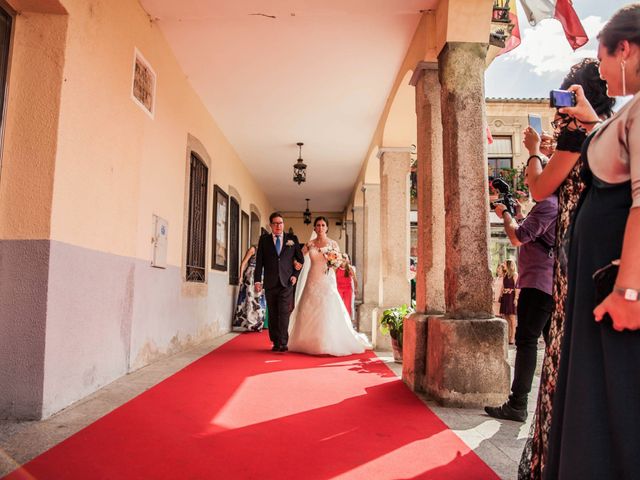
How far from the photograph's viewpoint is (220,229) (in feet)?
31.9

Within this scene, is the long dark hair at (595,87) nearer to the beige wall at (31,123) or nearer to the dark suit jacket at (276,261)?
the beige wall at (31,123)

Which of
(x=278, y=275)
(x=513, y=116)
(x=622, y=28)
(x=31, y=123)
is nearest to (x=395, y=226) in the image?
(x=278, y=275)

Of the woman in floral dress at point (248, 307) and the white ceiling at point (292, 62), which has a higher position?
the white ceiling at point (292, 62)

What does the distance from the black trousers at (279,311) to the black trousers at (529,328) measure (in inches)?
172

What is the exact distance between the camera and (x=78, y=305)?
12.7ft

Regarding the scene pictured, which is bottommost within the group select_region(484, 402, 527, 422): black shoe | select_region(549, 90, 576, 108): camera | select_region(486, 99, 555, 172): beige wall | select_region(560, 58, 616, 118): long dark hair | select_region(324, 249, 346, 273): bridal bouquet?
select_region(484, 402, 527, 422): black shoe

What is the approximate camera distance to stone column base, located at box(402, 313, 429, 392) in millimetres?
4551

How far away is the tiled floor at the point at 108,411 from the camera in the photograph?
8.80 feet

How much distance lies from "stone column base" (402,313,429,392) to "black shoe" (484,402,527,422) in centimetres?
92

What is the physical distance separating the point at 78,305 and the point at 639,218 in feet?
12.2

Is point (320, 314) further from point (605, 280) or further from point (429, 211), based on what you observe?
point (605, 280)

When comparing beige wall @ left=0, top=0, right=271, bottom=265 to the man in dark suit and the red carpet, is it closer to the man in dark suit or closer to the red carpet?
the red carpet

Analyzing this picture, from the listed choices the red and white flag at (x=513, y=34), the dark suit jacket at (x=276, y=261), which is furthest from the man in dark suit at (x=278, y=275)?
the red and white flag at (x=513, y=34)

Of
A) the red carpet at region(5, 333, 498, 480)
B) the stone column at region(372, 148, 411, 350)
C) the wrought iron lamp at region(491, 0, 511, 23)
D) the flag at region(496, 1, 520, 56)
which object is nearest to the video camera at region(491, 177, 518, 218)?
the red carpet at region(5, 333, 498, 480)
